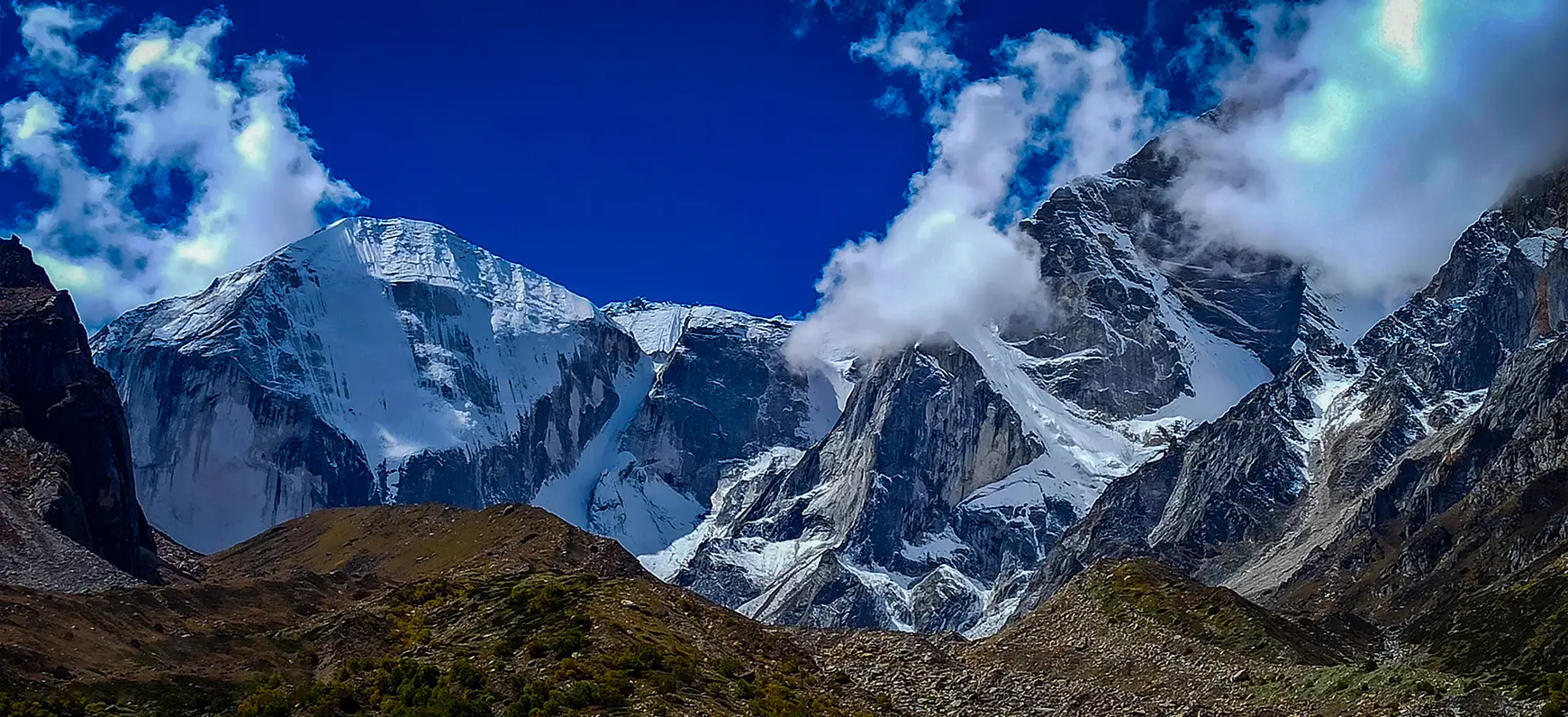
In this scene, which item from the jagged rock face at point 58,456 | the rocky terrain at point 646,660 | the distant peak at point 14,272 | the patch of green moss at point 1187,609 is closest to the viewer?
the rocky terrain at point 646,660

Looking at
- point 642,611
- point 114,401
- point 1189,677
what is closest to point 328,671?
point 642,611

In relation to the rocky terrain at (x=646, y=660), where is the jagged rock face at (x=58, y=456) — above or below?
above

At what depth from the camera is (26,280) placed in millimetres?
197375

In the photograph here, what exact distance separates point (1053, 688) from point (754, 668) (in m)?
14.7

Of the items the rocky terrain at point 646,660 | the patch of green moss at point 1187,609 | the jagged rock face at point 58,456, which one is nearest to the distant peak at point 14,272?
the jagged rock face at point 58,456

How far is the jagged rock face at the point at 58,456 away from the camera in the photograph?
12175 cm

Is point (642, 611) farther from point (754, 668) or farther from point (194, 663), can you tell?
point (194, 663)

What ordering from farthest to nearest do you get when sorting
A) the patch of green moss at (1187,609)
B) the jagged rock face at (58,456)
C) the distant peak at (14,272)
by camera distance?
the distant peak at (14,272) < the jagged rock face at (58,456) < the patch of green moss at (1187,609)

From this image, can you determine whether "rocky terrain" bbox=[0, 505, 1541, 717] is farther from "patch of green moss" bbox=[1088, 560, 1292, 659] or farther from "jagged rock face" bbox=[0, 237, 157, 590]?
"jagged rock face" bbox=[0, 237, 157, 590]

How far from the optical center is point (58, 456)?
14862 centimetres

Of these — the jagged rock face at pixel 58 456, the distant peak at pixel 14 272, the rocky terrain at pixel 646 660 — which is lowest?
the rocky terrain at pixel 646 660

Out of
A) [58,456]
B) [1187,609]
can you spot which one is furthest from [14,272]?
[1187,609]

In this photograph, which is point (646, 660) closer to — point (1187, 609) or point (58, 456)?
point (1187, 609)

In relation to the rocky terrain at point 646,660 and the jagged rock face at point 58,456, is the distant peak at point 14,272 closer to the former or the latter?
the jagged rock face at point 58,456
